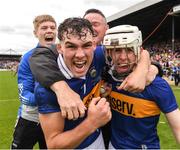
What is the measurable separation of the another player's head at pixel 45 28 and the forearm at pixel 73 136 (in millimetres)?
2833

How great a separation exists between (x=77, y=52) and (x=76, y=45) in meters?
0.05

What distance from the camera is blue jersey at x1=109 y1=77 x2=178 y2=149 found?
10.7 feet

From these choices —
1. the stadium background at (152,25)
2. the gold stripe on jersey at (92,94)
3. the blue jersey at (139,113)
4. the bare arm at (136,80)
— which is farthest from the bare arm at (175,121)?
the stadium background at (152,25)

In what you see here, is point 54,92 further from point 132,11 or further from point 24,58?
point 132,11

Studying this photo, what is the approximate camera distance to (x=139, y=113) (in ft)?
11.0

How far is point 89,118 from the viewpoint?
9.11 feet

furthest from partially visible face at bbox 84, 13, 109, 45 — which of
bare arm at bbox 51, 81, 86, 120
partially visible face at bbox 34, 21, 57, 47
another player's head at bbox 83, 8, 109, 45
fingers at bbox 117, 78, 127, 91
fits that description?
bare arm at bbox 51, 81, 86, 120

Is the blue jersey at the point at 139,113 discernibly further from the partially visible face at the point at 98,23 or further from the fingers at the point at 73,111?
the partially visible face at the point at 98,23

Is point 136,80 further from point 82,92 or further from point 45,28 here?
point 45,28

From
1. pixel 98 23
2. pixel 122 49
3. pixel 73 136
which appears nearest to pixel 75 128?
pixel 73 136

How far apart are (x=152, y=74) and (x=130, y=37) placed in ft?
1.24

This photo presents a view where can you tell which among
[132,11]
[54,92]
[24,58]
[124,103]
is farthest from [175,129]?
[132,11]

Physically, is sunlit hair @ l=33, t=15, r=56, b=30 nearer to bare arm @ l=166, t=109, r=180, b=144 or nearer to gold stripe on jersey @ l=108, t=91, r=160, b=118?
gold stripe on jersey @ l=108, t=91, r=160, b=118

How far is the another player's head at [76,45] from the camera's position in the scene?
2.88 m
